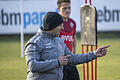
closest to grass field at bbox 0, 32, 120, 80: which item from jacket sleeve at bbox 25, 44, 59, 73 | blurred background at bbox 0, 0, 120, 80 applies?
blurred background at bbox 0, 0, 120, 80

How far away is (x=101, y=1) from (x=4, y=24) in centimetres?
592

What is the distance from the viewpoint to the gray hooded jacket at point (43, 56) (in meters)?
5.49

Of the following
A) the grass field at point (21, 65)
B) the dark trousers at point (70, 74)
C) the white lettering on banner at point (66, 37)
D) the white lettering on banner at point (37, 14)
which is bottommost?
the grass field at point (21, 65)

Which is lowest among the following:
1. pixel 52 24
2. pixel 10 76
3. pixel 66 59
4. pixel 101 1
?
pixel 10 76

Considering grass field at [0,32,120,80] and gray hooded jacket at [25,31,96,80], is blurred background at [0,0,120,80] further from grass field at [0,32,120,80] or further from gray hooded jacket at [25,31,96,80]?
Result: gray hooded jacket at [25,31,96,80]

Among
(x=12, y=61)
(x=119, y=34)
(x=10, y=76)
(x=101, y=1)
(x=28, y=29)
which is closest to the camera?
(x=10, y=76)

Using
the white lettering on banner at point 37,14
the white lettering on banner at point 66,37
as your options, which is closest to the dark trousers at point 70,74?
the white lettering on banner at point 66,37

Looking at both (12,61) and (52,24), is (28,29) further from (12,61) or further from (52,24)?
(52,24)

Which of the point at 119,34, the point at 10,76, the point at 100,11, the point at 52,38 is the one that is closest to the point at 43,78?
the point at 52,38

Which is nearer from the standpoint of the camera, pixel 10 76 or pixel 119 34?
pixel 10 76

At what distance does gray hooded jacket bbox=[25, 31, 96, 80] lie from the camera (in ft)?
18.0

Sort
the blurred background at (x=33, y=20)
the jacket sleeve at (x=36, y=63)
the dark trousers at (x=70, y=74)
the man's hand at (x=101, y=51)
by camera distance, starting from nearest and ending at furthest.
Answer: the jacket sleeve at (x=36, y=63) < the man's hand at (x=101, y=51) < the dark trousers at (x=70, y=74) < the blurred background at (x=33, y=20)

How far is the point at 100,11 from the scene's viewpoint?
26.8 meters

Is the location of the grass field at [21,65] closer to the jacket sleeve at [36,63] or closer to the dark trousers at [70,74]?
the dark trousers at [70,74]
